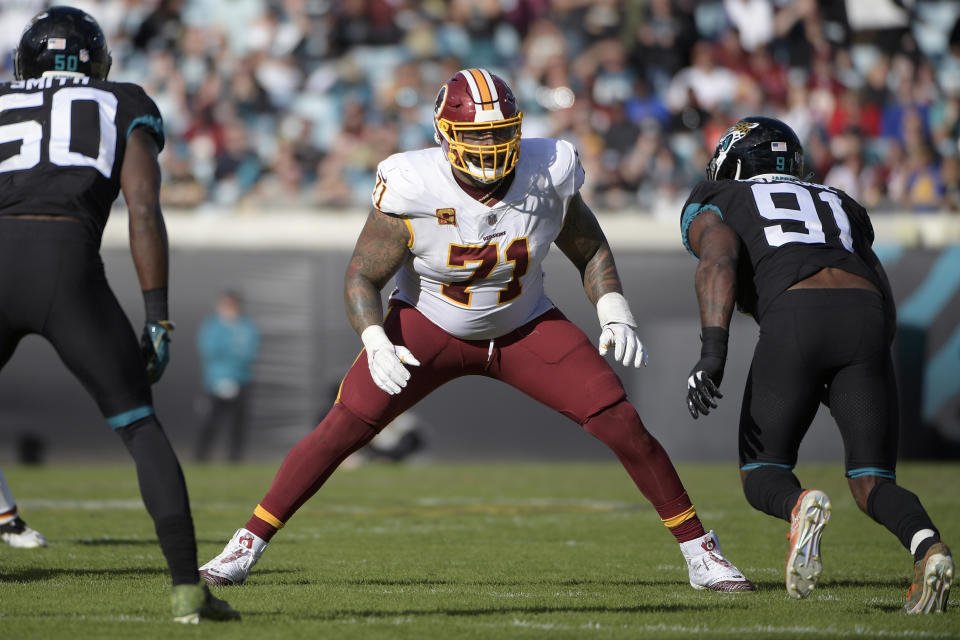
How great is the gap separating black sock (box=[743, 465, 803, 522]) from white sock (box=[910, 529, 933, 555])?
38cm

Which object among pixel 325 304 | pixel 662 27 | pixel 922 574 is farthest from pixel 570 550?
pixel 662 27

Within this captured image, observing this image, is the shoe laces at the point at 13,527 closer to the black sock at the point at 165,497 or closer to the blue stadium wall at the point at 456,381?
the black sock at the point at 165,497

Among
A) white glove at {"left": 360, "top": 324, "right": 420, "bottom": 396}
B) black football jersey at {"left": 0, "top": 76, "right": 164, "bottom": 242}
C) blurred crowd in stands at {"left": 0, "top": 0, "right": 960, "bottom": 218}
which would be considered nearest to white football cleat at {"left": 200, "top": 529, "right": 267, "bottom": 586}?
white glove at {"left": 360, "top": 324, "right": 420, "bottom": 396}

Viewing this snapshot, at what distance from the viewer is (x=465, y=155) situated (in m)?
4.59

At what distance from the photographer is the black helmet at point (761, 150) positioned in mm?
4926

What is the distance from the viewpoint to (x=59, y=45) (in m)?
4.08

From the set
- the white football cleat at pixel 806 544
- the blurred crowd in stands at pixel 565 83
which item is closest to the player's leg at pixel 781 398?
the white football cleat at pixel 806 544

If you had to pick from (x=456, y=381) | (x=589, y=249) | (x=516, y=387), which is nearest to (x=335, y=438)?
(x=516, y=387)

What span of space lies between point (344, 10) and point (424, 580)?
10.7m

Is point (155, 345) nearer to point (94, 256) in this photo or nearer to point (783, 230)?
point (94, 256)

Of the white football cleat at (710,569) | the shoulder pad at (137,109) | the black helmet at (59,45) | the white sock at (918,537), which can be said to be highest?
the black helmet at (59,45)

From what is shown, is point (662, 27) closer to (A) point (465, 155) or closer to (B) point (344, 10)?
(B) point (344, 10)

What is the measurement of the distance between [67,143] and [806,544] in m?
2.56

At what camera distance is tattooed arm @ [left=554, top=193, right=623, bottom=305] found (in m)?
4.87
